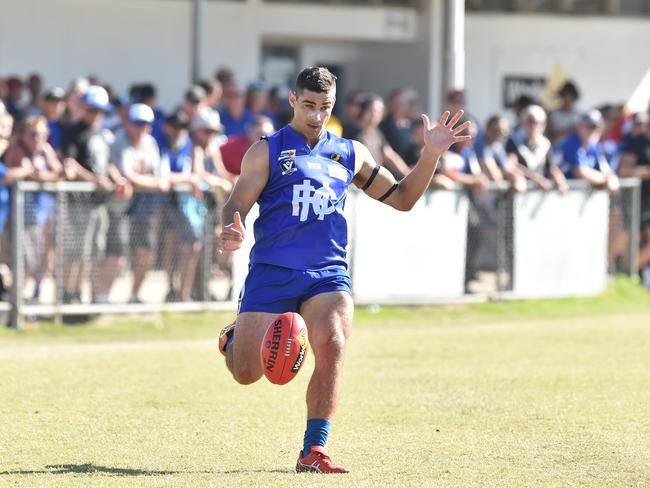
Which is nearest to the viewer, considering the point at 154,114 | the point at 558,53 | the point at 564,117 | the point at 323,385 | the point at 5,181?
the point at 323,385

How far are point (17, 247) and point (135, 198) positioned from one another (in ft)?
4.14

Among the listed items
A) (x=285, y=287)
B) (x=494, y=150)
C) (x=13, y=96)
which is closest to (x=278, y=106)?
(x=13, y=96)

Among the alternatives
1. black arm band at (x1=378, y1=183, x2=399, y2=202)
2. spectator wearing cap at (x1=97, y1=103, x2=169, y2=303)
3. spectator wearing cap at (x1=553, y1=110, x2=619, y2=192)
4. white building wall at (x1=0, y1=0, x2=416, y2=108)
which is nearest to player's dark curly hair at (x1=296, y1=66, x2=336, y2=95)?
black arm band at (x1=378, y1=183, x2=399, y2=202)

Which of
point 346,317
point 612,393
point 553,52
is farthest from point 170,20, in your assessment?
point 346,317

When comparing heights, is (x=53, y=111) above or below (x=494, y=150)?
above

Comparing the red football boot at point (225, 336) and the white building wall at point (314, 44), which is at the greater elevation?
the white building wall at point (314, 44)

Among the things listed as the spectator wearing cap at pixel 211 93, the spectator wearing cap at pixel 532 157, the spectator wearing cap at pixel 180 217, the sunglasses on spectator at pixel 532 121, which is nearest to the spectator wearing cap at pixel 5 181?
the spectator wearing cap at pixel 180 217

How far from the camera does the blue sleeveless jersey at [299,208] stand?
23.8ft

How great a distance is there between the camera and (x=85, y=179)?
13242mm

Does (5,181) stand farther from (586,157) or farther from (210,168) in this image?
(586,157)

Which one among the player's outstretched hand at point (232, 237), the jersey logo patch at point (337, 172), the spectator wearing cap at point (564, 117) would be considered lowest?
the player's outstretched hand at point (232, 237)

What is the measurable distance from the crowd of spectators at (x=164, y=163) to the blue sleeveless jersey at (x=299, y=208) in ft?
20.0

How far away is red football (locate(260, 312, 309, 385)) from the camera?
6.77 meters

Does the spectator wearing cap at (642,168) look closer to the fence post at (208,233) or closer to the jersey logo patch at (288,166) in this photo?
the fence post at (208,233)
